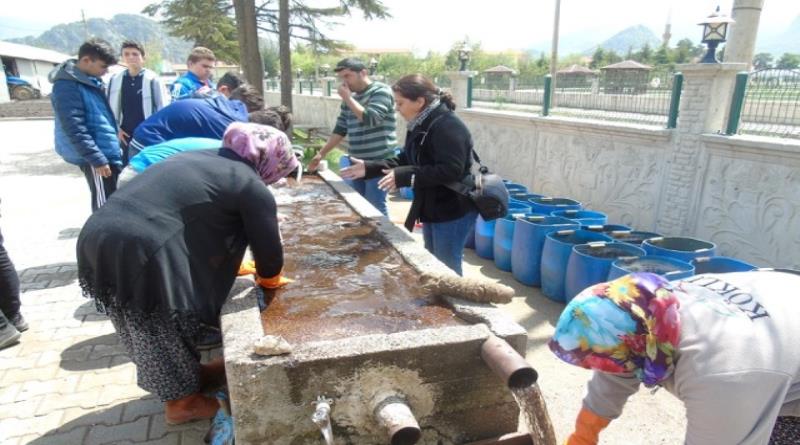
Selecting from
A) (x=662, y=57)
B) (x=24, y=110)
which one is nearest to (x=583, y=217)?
(x=24, y=110)

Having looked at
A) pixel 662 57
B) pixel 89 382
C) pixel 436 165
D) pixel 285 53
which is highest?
pixel 662 57

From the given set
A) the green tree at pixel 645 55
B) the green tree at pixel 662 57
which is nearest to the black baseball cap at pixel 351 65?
the green tree at pixel 662 57

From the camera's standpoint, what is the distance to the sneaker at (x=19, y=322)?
3.55 meters

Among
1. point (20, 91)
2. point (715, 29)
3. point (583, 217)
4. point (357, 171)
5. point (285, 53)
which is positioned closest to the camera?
point (357, 171)

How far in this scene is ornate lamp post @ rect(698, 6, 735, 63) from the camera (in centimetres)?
493

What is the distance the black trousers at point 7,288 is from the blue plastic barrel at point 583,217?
4.63 meters

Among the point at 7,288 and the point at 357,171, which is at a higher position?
the point at 357,171

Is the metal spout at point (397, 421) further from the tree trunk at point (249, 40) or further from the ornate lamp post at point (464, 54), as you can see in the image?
the tree trunk at point (249, 40)

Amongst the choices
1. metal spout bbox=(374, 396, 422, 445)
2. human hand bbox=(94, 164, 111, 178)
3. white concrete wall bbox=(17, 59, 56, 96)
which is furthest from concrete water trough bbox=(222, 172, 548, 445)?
white concrete wall bbox=(17, 59, 56, 96)

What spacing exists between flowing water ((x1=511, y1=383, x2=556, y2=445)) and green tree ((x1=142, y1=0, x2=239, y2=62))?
53.1 feet

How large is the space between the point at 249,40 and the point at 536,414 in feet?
40.9

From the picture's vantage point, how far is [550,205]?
18.6 feet

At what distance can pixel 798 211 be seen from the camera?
4348 millimetres

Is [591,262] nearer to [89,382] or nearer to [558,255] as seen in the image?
[558,255]
